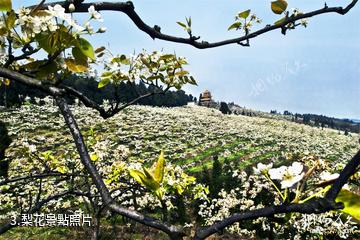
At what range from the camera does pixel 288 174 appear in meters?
0.85

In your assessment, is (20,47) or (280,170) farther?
(20,47)

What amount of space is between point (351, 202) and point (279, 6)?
38.5 inches

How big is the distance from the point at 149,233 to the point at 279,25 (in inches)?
809

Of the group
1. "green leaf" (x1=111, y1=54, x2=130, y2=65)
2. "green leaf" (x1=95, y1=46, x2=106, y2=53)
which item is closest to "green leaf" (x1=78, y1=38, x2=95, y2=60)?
"green leaf" (x1=95, y1=46, x2=106, y2=53)

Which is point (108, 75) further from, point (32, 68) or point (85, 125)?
point (85, 125)

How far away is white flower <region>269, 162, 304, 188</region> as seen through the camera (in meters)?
0.78

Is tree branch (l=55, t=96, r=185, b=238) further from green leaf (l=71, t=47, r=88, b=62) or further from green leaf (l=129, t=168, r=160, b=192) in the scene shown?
green leaf (l=71, t=47, r=88, b=62)

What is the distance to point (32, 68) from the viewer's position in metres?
1.21

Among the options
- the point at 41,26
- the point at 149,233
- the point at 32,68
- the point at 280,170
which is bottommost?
the point at 149,233

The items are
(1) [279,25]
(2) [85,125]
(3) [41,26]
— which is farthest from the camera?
(2) [85,125]

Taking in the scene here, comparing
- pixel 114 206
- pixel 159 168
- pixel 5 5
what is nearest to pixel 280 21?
pixel 5 5

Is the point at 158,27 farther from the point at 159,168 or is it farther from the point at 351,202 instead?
the point at 351,202

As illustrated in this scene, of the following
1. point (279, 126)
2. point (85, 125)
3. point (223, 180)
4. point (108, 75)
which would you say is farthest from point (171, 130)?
point (108, 75)

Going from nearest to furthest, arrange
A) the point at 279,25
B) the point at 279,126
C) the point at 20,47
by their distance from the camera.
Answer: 1. the point at 20,47
2. the point at 279,25
3. the point at 279,126
